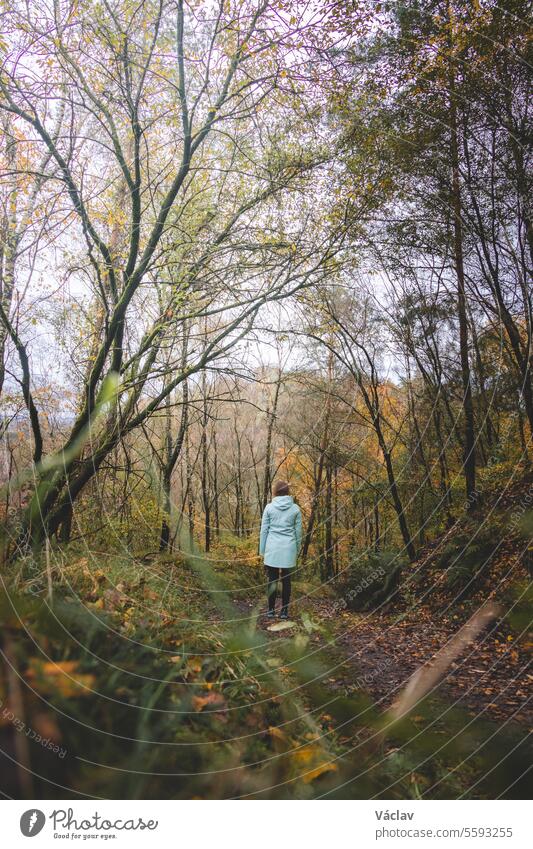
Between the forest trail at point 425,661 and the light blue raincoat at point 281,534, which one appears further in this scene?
the light blue raincoat at point 281,534

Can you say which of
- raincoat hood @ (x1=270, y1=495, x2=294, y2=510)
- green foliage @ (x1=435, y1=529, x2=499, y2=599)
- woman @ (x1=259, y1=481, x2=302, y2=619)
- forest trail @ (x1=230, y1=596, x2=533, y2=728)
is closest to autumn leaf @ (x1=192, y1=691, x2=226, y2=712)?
Result: forest trail @ (x1=230, y1=596, x2=533, y2=728)

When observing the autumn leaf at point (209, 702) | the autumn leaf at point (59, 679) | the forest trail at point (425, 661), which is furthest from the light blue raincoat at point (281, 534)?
the autumn leaf at point (59, 679)

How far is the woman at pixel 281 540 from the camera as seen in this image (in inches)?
194

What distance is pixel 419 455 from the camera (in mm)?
6668

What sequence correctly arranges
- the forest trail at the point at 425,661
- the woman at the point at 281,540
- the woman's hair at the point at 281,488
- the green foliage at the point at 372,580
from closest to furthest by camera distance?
the forest trail at the point at 425,661
the woman at the point at 281,540
the woman's hair at the point at 281,488
the green foliage at the point at 372,580

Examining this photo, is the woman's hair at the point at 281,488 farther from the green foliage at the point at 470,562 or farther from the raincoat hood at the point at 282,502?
the green foliage at the point at 470,562

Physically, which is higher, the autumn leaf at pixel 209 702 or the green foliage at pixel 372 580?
the autumn leaf at pixel 209 702

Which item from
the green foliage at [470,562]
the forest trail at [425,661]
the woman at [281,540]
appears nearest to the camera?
the forest trail at [425,661]

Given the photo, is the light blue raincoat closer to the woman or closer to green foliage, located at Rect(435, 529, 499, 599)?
the woman

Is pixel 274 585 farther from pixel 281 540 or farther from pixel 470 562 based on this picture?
pixel 470 562

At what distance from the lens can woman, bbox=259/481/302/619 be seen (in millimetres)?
4922

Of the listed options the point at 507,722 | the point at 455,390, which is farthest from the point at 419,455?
the point at 507,722

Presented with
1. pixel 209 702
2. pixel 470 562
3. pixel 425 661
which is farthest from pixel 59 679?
pixel 470 562

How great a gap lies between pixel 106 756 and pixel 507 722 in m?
2.55
